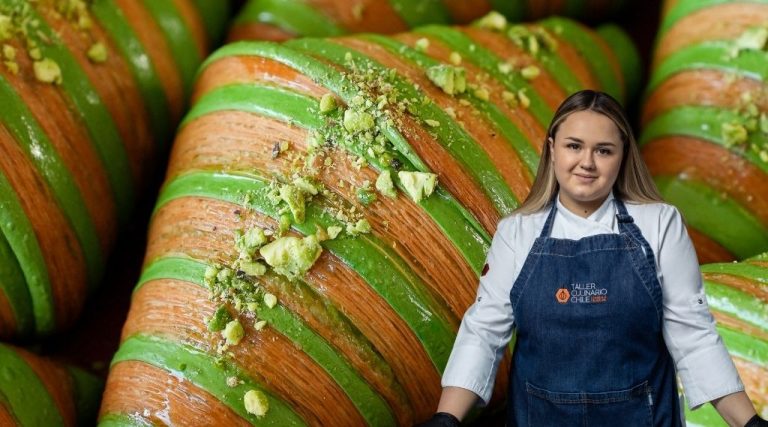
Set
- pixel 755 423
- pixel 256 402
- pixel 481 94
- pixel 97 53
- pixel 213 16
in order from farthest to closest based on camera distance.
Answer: pixel 213 16 → pixel 97 53 → pixel 481 94 → pixel 256 402 → pixel 755 423

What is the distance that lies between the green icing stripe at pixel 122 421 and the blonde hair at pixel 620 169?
500mm

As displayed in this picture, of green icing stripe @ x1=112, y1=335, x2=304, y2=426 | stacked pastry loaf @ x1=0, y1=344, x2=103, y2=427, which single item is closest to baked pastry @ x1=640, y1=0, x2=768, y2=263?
green icing stripe @ x1=112, y1=335, x2=304, y2=426

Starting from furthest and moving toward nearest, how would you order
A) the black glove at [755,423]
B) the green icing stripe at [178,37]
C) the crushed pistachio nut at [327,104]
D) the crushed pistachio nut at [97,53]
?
the green icing stripe at [178,37] → the crushed pistachio nut at [97,53] → the crushed pistachio nut at [327,104] → the black glove at [755,423]

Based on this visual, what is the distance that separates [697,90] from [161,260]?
0.90 meters

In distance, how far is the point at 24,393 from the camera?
3.26 ft

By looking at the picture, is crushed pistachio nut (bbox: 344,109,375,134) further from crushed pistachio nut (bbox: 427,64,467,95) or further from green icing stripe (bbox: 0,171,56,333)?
green icing stripe (bbox: 0,171,56,333)

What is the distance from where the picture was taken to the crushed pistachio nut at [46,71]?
1.12 metres

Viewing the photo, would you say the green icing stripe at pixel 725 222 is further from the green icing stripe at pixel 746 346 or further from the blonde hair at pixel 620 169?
the blonde hair at pixel 620 169

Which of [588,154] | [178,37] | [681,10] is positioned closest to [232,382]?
[588,154]

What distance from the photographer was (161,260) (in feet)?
3.35

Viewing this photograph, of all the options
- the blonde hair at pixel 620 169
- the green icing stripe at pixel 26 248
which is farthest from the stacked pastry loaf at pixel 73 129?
the blonde hair at pixel 620 169

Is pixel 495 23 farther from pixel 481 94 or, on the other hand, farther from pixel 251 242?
pixel 251 242

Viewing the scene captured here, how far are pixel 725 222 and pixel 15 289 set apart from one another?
41.8 inches

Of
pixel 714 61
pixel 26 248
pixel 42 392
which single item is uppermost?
pixel 714 61
